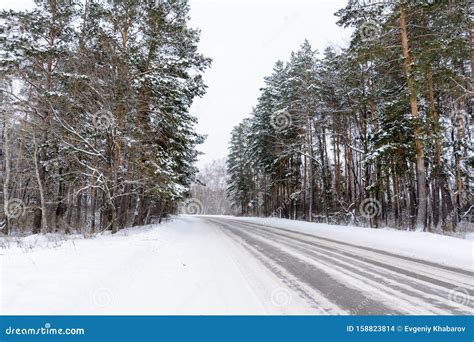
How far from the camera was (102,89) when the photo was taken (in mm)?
11570

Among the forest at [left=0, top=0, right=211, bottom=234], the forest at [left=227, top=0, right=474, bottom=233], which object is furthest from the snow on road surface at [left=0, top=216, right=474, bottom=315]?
the forest at [left=227, top=0, right=474, bottom=233]

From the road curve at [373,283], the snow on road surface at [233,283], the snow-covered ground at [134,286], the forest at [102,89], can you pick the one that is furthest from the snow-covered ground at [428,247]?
the forest at [102,89]

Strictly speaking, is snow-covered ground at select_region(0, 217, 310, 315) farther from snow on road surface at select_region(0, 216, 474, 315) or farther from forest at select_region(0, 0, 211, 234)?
forest at select_region(0, 0, 211, 234)

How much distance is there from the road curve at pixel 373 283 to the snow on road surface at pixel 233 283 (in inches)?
0.6

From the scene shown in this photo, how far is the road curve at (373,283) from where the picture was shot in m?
3.95

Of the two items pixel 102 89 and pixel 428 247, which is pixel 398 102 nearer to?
pixel 428 247

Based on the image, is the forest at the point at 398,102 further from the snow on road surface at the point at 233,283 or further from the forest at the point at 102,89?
the forest at the point at 102,89

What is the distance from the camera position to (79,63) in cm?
1155

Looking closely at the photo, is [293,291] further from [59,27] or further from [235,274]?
[59,27]

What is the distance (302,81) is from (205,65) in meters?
11.4

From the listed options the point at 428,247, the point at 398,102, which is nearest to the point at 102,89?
the point at 428,247

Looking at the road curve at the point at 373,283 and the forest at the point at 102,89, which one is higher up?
the forest at the point at 102,89

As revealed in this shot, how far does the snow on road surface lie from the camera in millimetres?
3883
